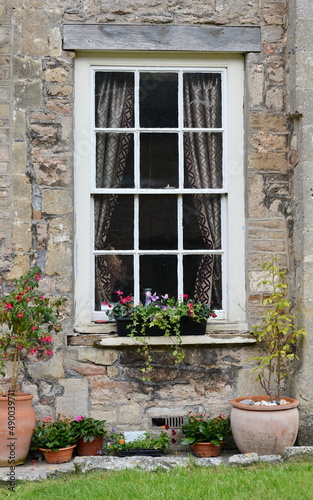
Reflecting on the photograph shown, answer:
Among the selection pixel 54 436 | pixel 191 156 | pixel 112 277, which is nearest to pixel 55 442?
pixel 54 436

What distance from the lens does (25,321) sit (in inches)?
208

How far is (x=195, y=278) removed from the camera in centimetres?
590

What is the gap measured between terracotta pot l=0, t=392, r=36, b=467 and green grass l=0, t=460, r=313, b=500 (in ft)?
1.77

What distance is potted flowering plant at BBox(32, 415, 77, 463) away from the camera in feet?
17.4

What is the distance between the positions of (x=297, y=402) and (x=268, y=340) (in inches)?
22.8

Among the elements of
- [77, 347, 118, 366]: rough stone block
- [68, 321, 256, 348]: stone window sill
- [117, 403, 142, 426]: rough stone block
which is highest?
[68, 321, 256, 348]: stone window sill

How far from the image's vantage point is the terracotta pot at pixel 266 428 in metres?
5.18

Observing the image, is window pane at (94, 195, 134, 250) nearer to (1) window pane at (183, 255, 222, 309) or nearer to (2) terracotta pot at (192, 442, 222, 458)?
(1) window pane at (183, 255, 222, 309)

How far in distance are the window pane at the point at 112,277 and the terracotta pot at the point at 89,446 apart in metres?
1.10

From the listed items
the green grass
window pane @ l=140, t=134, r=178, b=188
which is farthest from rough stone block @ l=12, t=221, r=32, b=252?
the green grass

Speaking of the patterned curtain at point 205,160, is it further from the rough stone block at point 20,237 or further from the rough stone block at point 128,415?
the rough stone block at point 20,237

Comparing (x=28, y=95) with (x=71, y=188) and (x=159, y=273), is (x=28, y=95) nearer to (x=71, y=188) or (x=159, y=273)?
(x=71, y=188)

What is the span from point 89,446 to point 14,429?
2.08 feet

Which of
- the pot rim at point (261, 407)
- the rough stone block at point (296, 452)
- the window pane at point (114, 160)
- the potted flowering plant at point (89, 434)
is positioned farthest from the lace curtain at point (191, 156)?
the rough stone block at point (296, 452)
